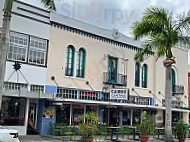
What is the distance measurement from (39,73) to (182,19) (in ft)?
32.0

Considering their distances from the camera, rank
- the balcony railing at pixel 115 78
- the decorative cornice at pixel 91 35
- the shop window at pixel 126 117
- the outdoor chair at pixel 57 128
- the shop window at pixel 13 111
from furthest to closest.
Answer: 1. the shop window at pixel 126 117
2. the balcony railing at pixel 115 78
3. the decorative cornice at pixel 91 35
4. the outdoor chair at pixel 57 128
5. the shop window at pixel 13 111

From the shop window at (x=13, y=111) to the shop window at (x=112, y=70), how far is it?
25.4ft

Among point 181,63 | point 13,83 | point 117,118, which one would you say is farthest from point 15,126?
point 181,63

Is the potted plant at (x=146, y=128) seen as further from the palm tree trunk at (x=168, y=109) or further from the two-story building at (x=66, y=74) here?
the two-story building at (x=66, y=74)

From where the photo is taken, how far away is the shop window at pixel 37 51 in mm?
17875

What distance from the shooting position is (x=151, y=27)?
56.1 feet

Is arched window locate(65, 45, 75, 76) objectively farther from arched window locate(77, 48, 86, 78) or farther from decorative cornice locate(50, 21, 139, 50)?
decorative cornice locate(50, 21, 139, 50)

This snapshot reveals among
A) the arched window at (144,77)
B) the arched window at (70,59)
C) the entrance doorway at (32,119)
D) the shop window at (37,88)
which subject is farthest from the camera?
the arched window at (144,77)

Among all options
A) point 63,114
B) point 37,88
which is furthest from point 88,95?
point 37,88

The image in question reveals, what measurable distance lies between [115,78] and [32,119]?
7824 millimetres

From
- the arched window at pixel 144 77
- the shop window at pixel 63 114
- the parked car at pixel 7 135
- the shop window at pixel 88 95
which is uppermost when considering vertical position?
the arched window at pixel 144 77

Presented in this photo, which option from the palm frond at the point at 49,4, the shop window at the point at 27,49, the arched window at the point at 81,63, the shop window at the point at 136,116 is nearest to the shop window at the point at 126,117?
the shop window at the point at 136,116

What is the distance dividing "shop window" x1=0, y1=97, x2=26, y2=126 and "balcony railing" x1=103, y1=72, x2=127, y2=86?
7151 mm

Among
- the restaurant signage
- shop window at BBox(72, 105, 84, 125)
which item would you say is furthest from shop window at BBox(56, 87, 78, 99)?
the restaurant signage
